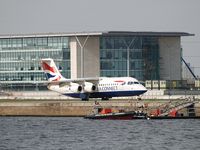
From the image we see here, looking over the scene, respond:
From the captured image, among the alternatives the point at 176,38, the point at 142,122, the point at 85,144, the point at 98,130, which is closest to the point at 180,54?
the point at 176,38

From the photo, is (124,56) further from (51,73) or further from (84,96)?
(84,96)

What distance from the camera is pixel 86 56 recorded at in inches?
6845

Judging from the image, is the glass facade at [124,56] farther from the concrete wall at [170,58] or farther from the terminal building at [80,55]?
the concrete wall at [170,58]

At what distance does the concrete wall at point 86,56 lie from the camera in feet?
567

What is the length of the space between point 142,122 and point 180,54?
7597cm

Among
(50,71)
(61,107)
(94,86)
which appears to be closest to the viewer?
(61,107)

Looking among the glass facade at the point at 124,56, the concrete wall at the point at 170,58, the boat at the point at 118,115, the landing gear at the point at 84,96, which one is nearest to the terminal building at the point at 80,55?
the glass facade at the point at 124,56

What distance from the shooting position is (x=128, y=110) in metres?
117

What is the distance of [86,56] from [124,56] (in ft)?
20.8

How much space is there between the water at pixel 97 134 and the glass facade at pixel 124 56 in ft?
191

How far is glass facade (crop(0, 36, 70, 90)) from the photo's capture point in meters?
173

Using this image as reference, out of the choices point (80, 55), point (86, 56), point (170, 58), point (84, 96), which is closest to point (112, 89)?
point (84, 96)

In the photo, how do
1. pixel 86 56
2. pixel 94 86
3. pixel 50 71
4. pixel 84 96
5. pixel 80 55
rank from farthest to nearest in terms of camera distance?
pixel 86 56 → pixel 80 55 → pixel 50 71 → pixel 94 86 → pixel 84 96

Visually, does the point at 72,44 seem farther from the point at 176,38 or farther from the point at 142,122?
the point at 142,122
